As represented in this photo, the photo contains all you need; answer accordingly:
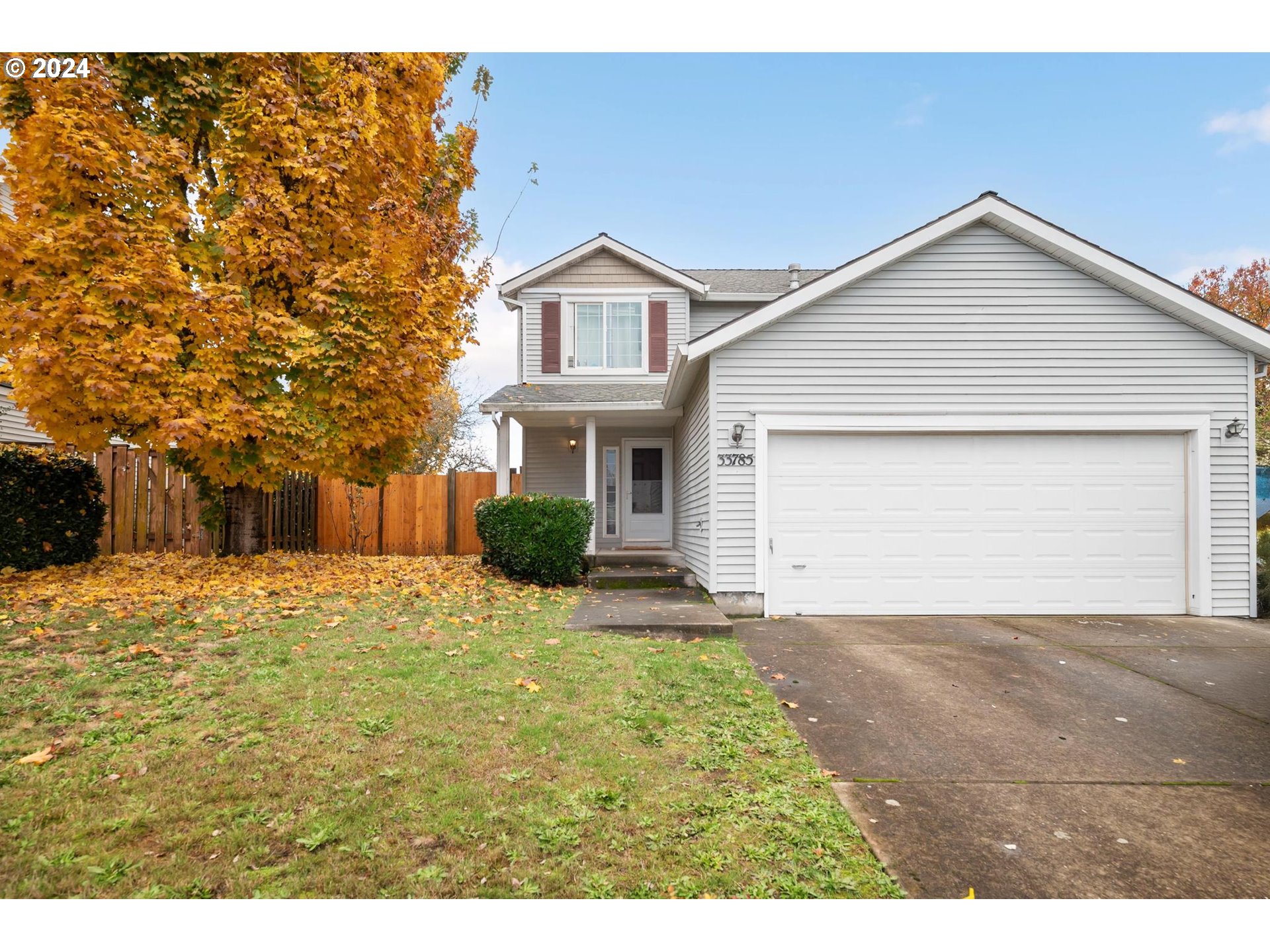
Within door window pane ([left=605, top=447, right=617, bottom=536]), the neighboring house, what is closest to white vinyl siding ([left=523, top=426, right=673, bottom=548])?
door window pane ([left=605, top=447, right=617, bottom=536])

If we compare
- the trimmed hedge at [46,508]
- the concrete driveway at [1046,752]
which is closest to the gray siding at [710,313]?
the concrete driveway at [1046,752]

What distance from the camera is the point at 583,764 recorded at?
2.96 metres

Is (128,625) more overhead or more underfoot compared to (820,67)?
more underfoot

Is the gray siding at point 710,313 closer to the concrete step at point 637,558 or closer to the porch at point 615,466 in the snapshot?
the porch at point 615,466

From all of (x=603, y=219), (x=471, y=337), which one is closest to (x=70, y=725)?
(x=471, y=337)

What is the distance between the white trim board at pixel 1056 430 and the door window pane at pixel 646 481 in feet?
16.7

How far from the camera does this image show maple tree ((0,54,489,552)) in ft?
21.3

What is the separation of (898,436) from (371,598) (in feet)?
22.0

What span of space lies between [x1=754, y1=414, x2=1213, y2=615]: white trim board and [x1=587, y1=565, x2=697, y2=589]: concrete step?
6.30 ft

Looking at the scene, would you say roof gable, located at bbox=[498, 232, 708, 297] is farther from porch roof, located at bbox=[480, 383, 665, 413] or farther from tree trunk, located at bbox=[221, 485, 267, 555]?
tree trunk, located at bbox=[221, 485, 267, 555]

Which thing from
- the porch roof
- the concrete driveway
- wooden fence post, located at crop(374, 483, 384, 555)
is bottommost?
the concrete driveway

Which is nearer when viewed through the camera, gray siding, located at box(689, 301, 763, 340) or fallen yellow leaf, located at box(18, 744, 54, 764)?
fallen yellow leaf, located at box(18, 744, 54, 764)

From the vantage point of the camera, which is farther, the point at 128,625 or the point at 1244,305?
the point at 1244,305
